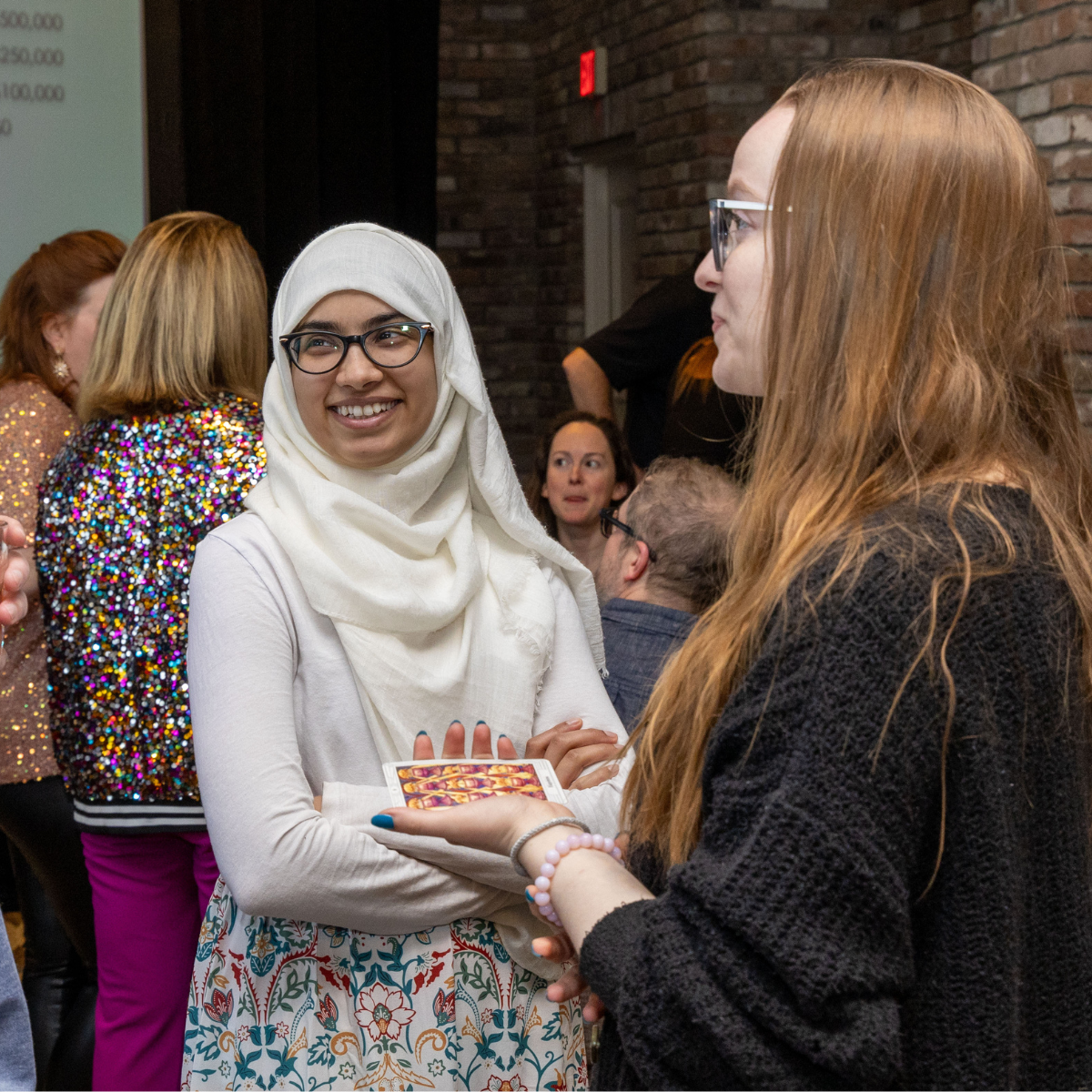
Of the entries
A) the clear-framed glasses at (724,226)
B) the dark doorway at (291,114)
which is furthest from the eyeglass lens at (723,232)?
the dark doorway at (291,114)

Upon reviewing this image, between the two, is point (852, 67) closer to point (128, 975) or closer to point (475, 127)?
point (128, 975)

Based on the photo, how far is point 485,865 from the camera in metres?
1.37

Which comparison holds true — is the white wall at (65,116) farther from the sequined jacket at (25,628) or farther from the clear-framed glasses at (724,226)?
the clear-framed glasses at (724,226)

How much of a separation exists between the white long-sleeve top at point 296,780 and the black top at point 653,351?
1966 mm

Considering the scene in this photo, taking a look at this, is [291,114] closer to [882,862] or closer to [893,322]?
[893,322]

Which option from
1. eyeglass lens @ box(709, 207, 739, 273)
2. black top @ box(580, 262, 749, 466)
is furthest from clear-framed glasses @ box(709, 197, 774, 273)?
black top @ box(580, 262, 749, 466)

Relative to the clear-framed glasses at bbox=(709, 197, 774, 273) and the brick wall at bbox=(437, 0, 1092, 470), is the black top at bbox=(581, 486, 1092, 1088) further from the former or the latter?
the brick wall at bbox=(437, 0, 1092, 470)

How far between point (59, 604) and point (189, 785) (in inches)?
14.4

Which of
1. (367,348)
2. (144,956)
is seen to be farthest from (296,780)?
(144,956)

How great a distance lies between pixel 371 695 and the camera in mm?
1528

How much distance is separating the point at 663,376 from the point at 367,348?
228 centimetres

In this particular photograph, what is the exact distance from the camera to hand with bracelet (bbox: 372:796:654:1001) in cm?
98

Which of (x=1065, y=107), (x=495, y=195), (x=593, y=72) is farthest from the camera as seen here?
(x=495, y=195)

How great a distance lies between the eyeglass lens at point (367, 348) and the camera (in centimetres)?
162
